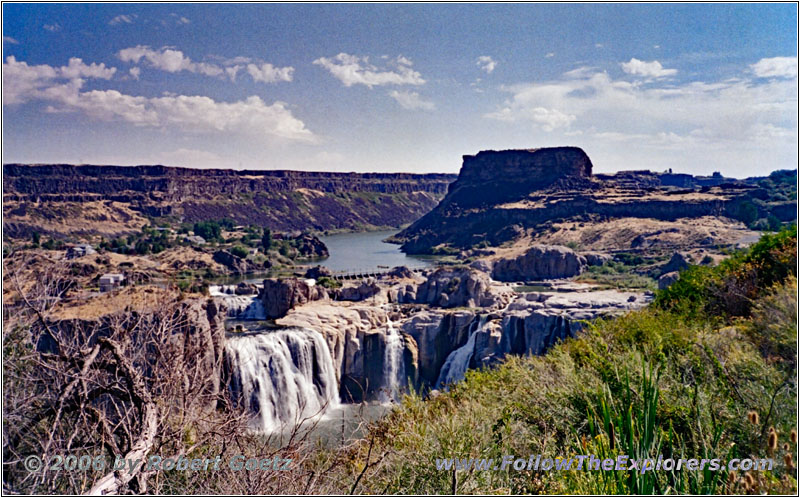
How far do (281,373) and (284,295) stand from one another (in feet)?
28.5

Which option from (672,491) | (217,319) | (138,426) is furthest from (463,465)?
(217,319)

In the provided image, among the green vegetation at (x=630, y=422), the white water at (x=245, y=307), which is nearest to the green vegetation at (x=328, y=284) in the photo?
the white water at (x=245, y=307)

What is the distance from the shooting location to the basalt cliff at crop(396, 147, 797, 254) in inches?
2655

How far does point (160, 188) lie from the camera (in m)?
110

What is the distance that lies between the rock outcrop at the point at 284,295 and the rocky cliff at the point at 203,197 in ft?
171

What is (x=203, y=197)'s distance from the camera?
11469 centimetres

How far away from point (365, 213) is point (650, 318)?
389ft

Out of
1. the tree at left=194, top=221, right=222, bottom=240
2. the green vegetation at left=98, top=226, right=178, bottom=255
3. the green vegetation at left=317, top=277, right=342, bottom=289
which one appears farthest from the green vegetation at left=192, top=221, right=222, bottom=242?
the green vegetation at left=317, top=277, right=342, bottom=289

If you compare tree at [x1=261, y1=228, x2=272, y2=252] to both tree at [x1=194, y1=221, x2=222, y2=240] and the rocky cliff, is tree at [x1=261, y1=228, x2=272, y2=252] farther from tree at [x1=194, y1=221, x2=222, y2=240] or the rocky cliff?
the rocky cliff

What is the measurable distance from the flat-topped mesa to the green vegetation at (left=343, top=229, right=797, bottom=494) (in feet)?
272

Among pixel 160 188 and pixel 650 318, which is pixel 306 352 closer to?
pixel 650 318

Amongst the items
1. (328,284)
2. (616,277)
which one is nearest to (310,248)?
(328,284)

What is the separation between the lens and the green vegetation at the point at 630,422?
4.08 m

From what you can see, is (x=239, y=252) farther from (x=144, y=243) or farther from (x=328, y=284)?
(x=328, y=284)
